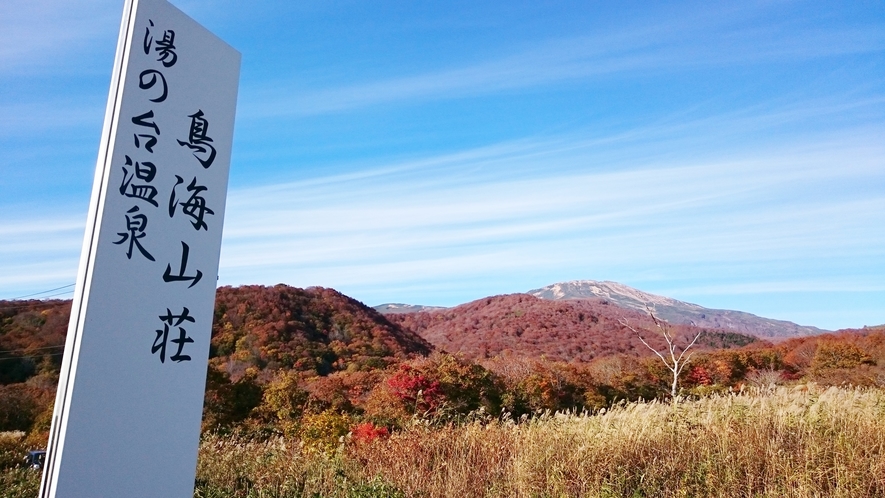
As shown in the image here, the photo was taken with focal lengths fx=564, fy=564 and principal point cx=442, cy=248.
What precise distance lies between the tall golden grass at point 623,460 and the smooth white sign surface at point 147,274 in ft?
5.93

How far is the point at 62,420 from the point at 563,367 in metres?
14.9

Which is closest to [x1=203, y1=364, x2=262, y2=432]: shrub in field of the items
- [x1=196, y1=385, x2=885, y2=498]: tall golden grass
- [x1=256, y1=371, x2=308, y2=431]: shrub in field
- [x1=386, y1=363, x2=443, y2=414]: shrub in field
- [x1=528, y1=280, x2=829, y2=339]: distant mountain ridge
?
[x1=256, y1=371, x2=308, y2=431]: shrub in field

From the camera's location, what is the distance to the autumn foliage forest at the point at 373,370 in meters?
10.7

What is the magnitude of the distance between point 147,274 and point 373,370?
49.6 feet

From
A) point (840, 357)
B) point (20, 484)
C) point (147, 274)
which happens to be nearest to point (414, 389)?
point (20, 484)

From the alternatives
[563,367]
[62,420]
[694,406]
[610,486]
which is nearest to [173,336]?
[62,420]

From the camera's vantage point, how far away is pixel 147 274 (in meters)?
2.76

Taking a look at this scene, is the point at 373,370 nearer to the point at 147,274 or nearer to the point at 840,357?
the point at 147,274

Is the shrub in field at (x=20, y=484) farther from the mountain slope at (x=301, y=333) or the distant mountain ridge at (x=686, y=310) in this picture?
the distant mountain ridge at (x=686, y=310)

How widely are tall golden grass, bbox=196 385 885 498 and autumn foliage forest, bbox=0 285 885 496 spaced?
3.20 feet

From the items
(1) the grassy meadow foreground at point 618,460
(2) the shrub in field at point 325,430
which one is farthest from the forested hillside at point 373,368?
(1) the grassy meadow foreground at point 618,460

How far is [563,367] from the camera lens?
1620 centimetres

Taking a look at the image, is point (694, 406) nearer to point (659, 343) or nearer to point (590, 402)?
point (590, 402)

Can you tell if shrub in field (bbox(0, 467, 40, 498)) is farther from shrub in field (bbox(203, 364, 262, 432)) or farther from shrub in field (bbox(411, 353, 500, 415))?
shrub in field (bbox(411, 353, 500, 415))
